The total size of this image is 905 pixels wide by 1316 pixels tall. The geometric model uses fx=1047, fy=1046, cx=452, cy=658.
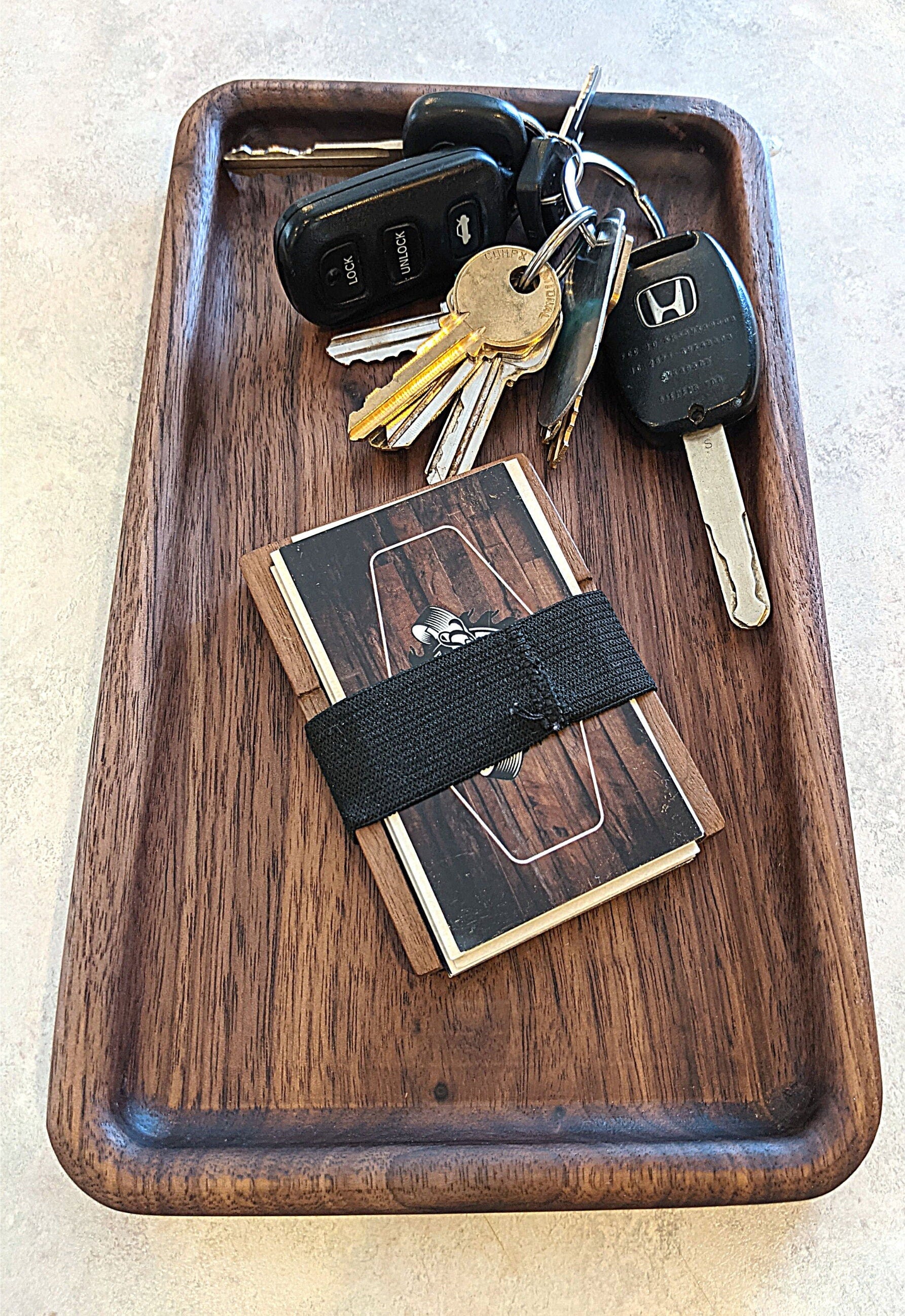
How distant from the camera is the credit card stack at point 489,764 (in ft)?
1.49

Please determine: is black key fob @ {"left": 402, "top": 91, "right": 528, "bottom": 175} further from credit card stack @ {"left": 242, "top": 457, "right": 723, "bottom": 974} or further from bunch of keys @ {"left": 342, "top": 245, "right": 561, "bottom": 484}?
credit card stack @ {"left": 242, "top": 457, "right": 723, "bottom": 974}

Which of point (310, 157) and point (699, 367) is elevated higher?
point (310, 157)

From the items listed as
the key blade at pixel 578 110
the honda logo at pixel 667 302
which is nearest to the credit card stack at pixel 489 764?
the honda logo at pixel 667 302

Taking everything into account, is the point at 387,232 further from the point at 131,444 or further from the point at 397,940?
the point at 397,940

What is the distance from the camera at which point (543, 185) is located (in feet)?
1.87

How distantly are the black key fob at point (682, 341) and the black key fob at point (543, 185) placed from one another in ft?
0.16

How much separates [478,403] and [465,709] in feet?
0.58

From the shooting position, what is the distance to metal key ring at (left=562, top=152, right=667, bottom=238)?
1.90 ft

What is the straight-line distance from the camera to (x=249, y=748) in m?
0.49

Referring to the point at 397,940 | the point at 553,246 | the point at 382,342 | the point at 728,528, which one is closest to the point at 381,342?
the point at 382,342

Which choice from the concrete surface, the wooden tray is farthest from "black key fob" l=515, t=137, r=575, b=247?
the concrete surface

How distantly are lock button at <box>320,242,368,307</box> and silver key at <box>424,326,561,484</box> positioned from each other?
0.27 feet

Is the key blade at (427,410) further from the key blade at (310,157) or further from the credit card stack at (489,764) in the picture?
the key blade at (310,157)

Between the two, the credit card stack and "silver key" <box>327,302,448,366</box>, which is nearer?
the credit card stack
